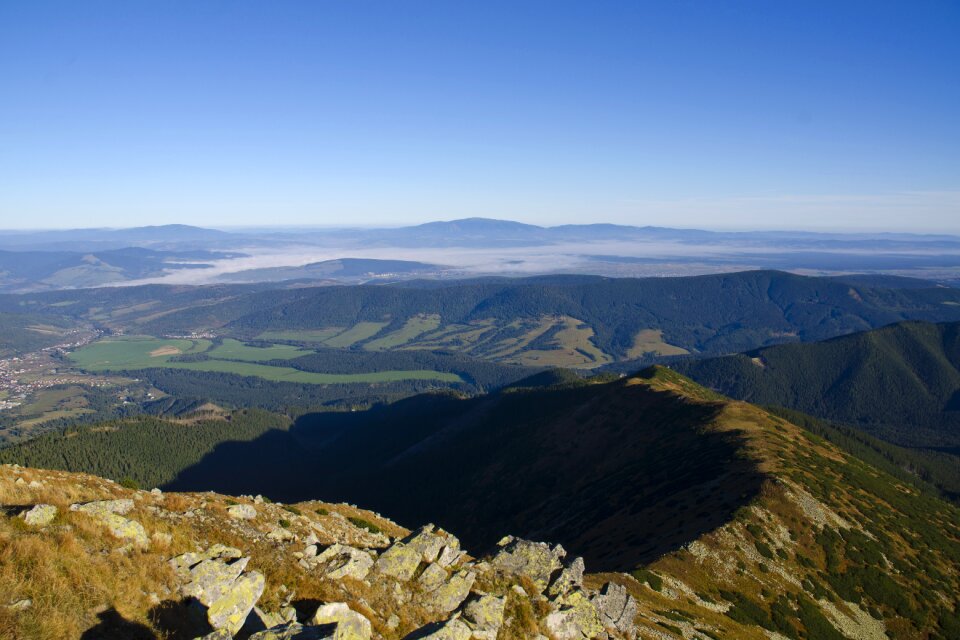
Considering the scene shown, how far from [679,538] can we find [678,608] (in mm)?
21715

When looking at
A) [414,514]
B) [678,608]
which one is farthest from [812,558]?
[414,514]

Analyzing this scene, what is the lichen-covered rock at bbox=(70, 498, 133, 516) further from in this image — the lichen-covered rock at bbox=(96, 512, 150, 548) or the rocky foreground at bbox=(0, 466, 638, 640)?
the lichen-covered rock at bbox=(96, 512, 150, 548)

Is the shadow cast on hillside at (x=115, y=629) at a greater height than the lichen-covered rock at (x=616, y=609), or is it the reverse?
the shadow cast on hillside at (x=115, y=629)

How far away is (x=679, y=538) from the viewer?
7019cm

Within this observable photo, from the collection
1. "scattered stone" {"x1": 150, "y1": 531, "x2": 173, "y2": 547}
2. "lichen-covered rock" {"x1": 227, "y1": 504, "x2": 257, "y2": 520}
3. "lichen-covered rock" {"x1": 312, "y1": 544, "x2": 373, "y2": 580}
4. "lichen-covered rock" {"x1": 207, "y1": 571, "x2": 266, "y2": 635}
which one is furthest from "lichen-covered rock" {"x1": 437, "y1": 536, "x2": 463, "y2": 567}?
"scattered stone" {"x1": 150, "y1": 531, "x2": 173, "y2": 547}

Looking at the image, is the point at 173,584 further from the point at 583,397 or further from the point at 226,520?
the point at 583,397

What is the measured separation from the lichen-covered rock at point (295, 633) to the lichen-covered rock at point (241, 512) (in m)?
15.6

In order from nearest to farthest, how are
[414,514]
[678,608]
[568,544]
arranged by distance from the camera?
[678,608], [568,544], [414,514]

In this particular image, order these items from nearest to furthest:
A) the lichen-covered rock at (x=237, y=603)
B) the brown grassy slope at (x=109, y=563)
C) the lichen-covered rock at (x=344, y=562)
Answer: the brown grassy slope at (x=109, y=563) < the lichen-covered rock at (x=237, y=603) < the lichen-covered rock at (x=344, y=562)

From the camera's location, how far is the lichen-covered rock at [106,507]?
27562 millimetres

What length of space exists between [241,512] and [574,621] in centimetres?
2123

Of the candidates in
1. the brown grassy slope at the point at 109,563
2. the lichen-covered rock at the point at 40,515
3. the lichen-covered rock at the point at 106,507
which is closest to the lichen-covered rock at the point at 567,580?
the brown grassy slope at the point at 109,563

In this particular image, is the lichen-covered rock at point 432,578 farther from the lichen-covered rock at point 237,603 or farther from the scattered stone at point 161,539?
the scattered stone at point 161,539

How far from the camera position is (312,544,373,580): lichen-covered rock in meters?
29.9
